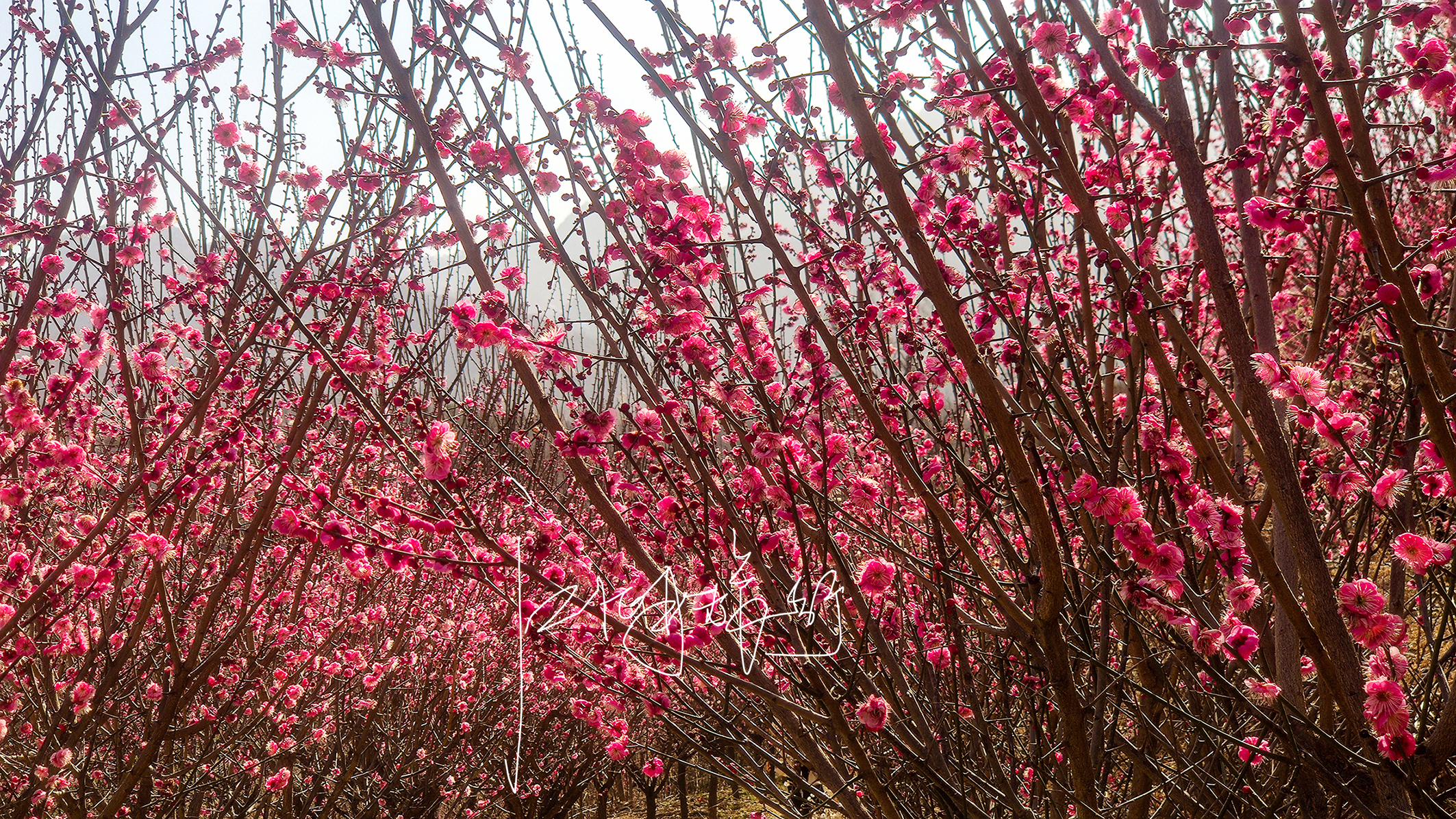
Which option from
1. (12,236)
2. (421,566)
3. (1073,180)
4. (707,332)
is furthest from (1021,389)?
(12,236)

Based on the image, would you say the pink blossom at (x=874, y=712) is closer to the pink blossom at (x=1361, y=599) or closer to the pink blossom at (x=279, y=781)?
the pink blossom at (x=1361, y=599)

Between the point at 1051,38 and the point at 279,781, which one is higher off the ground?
the point at 1051,38

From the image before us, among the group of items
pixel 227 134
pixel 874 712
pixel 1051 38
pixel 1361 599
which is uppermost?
pixel 227 134

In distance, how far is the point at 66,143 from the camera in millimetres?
4203

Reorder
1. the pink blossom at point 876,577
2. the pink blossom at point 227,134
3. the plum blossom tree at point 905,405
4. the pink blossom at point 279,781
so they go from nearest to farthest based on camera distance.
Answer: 1. the plum blossom tree at point 905,405
2. the pink blossom at point 876,577
3. the pink blossom at point 227,134
4. the pink blossom at point 279,781

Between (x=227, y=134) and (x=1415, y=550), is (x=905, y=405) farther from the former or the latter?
(x=227, y=134)

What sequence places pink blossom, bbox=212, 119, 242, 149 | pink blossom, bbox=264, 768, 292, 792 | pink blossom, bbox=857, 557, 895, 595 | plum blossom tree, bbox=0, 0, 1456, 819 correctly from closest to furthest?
plum blossom tree, bbox=0, 0, 1456, 819 < pink blossom, bbox=857, 557, 895, 595 < pink blossom, bbox=212, 119, 242, 149 < pink blossom, bbox=264, 768, 292, 792

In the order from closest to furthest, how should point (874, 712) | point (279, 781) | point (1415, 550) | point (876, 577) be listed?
point (1415, 550) → point (874, 712) → point (876, 577) → point (279, 781)

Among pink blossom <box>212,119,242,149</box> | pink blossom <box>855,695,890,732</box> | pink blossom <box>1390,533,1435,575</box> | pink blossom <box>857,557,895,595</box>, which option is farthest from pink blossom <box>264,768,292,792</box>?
pink blossom <box>1390,533,1435,575</box>

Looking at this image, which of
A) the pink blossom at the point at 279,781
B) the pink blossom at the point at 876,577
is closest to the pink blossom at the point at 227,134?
the pink blossom at the point at 876,577

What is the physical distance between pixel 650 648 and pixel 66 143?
3.89 m

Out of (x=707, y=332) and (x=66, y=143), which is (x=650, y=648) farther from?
(x=66, y=143)

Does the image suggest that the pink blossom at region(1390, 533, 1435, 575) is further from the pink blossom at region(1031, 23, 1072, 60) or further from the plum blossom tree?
the pink blossom at region(1031, 23, 1072, 60)

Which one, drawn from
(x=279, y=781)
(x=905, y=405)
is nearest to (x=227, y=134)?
(x=905, y=405)
